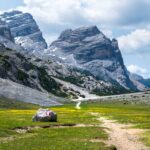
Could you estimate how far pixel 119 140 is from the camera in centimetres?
5028

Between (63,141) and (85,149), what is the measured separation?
6382 mm

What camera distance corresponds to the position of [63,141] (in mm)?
47438

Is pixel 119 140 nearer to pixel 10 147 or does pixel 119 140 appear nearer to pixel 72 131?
pixel 72 131

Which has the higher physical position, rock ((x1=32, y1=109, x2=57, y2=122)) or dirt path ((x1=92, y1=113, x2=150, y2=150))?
rock ((x1=32, y1=109, x2=57, y2=122))

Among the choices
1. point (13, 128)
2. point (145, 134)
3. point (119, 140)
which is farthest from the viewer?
point (13, 128)

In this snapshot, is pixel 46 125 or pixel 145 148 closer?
pixel 145 148

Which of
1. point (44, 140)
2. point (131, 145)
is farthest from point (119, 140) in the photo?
point (44, 140)

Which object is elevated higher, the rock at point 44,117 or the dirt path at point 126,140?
the rock at point 44,117

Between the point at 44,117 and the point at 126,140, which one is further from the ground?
the point at 44,117

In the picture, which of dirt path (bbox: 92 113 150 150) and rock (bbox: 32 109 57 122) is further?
rock (bbox: 32 109 57 122)

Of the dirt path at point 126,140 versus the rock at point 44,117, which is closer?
the dirt path at point 126,140

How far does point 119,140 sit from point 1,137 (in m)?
13.6

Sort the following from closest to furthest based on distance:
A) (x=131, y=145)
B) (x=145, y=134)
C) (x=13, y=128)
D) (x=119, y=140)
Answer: (x=131, y=145)
(x=119, y=140)
(x=145, y=134)
(x=13, y=128)

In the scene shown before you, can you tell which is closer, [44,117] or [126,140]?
[126,140]
